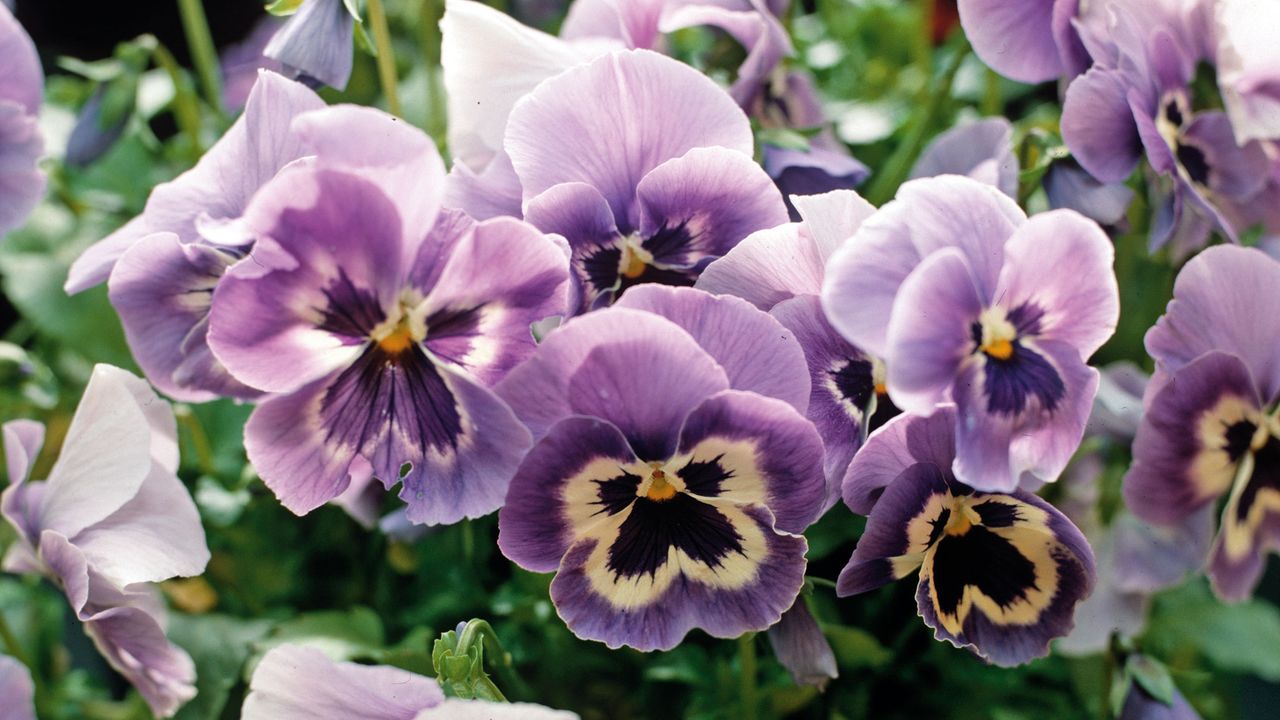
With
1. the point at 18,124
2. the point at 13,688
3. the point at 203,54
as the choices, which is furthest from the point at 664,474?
the point at 203,54

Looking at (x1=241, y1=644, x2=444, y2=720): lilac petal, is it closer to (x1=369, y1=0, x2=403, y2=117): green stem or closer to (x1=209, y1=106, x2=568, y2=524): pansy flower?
(x1=209, y1=106, x2=568, y2=524): pansy flower

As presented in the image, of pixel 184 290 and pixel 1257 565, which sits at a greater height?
pixel 184 290

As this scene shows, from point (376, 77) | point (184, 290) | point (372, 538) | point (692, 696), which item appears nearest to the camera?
point (184, 290)

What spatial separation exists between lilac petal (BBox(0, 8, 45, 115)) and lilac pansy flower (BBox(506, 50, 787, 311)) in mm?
366

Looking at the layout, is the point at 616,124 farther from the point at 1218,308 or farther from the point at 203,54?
A: the point at 203,54

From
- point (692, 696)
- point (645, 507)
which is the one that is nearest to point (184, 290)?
point (645, 507)

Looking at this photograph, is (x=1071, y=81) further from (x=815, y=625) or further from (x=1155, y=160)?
(x=815, y=625)

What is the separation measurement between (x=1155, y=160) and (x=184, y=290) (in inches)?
19.1

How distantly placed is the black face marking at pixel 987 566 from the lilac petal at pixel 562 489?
15 centimetres

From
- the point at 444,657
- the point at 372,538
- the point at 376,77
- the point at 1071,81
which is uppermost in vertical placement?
the point at 1071,81

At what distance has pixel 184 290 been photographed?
586 millimetres

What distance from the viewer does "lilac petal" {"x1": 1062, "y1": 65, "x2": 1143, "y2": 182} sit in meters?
0.61

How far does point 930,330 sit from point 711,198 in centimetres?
12

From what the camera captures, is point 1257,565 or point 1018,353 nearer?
point 1018,353
